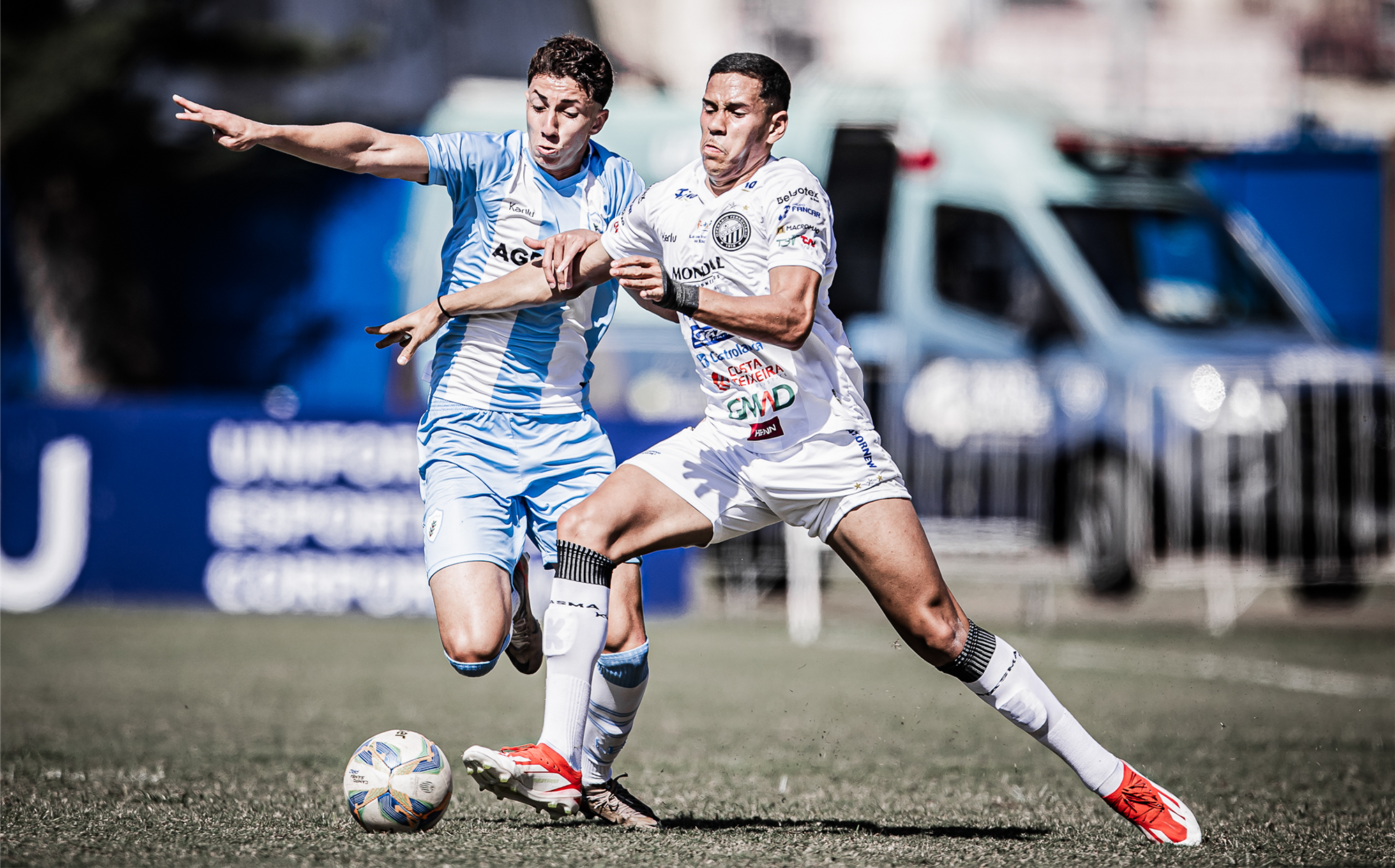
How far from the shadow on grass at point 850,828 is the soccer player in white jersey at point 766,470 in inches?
11.7

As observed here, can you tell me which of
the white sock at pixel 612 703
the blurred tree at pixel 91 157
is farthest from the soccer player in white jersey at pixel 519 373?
the blurred tree at pixel 91 157

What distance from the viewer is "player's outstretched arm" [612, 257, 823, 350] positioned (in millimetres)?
4629

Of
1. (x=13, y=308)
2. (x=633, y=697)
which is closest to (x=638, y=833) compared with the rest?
(x=633, y=697)

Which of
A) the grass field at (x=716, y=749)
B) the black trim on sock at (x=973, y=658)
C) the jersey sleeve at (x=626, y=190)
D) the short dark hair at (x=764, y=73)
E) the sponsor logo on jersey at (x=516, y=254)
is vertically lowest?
the grass field at (x=716, y=749)

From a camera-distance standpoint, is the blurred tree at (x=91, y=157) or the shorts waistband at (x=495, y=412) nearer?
the shorts waistband at (x=495, y=412)

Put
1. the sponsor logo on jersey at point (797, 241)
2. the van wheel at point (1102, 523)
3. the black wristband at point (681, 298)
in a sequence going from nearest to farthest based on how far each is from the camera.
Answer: the black wristband at point (681, 298), the sponsor logo on jersey at point (797, 241), the van wheel at point (1102, 523)

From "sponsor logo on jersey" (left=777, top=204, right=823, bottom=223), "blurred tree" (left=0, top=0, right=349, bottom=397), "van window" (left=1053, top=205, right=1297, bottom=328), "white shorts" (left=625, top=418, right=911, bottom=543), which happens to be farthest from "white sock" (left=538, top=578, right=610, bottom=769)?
"blurred tree" (left=0, top=0, right=349, bottom=397)

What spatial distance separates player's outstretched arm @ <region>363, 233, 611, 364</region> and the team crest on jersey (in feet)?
1.34

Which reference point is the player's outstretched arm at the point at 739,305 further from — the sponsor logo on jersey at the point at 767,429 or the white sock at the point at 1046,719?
the white sock at the point at 1046,719

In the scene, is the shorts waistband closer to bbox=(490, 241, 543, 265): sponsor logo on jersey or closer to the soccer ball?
bbox=(490, 241, 543, 265): sponsor logo on jersey

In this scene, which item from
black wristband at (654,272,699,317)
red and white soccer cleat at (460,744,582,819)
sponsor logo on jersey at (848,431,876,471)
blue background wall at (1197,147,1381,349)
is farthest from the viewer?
blue background wall at (1197,147,1381,349)

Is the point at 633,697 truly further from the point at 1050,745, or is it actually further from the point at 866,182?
the point at 866,182

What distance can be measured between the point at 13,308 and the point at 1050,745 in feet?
64.2

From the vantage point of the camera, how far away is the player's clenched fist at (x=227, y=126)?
5.06m
